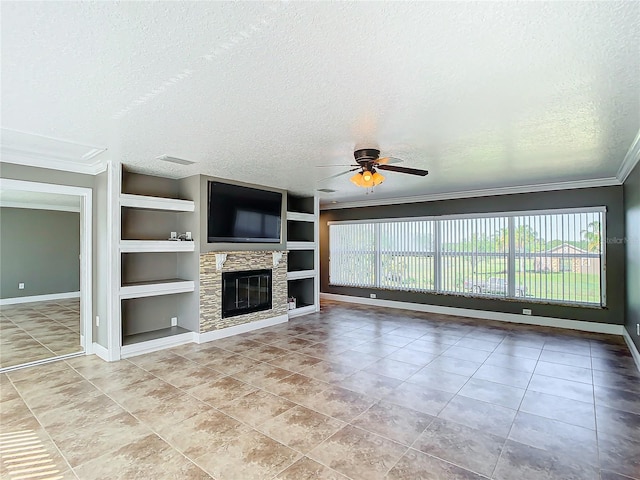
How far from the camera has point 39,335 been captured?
554 cm

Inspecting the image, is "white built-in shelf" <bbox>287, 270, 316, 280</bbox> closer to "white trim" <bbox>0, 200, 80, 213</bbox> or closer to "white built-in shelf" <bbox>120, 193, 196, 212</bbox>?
"white built-in shelf" <bbox>120, 193, 196, 212</bbox>

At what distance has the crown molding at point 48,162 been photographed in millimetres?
3895

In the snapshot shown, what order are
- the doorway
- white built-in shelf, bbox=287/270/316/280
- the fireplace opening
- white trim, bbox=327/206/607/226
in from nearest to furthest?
the fireplace opening, white trim, bbox=327/206/607/226, the doorway, white built-in shelf, bbox=287/270/316/280

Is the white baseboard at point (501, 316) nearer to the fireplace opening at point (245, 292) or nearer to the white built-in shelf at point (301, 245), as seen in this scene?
the white built-in shelf at point (301, 245)

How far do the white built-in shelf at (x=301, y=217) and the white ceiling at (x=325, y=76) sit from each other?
304 centimetres

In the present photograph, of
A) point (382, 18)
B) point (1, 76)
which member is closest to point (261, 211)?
point (1, 76)

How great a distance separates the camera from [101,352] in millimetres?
4559

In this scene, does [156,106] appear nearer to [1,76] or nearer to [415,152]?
[1,76]

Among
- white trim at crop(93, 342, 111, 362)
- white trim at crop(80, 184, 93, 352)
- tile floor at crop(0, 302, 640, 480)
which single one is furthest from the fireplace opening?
white trim at crop(80, 184, 93, 352)

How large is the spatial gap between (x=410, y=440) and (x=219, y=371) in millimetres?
2347

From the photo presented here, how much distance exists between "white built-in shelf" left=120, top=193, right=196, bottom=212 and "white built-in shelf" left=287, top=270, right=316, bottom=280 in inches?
97.2

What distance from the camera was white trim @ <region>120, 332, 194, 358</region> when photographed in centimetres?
452

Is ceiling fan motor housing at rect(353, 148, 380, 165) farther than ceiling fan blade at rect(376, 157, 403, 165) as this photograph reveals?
No

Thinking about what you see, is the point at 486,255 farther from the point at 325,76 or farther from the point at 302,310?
the point at 325,76
